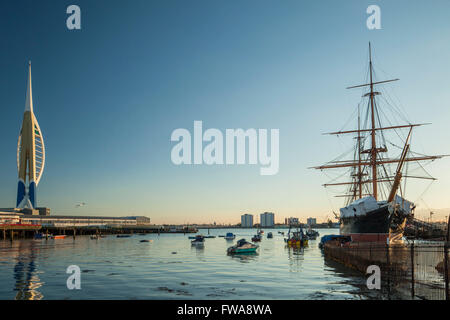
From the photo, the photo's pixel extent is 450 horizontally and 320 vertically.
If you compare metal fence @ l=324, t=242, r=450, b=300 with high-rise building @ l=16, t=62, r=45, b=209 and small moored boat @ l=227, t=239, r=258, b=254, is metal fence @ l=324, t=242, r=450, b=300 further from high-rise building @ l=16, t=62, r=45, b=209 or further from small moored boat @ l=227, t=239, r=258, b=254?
high-rise building @ l=16, t=62, r=45, b=209

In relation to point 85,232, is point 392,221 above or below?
above

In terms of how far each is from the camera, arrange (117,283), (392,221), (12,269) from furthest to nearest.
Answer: (392,221), (12,269), (117,283)

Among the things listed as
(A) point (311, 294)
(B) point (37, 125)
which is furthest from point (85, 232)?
(A) point (311, 294)

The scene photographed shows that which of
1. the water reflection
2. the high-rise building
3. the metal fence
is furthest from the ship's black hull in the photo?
the high-rise building

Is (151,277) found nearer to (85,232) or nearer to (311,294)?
(311,294)

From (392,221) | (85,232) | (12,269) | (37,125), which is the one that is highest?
(37,125)

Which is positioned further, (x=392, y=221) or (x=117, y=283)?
(x=392, y=221)

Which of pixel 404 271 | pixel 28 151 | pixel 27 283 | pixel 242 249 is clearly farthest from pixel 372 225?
pixel 28 151

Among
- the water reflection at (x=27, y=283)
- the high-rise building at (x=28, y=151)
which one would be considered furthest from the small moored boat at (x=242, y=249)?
the high-rise building at (x=28, y=151)

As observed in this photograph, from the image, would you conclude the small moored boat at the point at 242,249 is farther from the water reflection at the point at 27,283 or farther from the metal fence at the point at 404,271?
the water reflection at the point at 27,283

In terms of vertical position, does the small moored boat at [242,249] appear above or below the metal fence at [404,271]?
below

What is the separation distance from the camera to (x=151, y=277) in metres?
36.2
